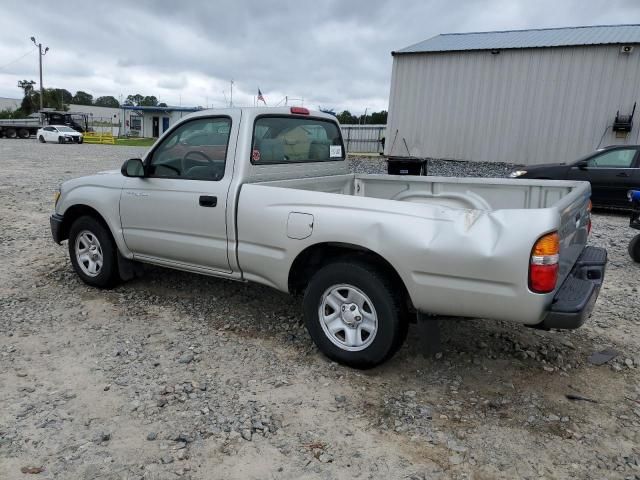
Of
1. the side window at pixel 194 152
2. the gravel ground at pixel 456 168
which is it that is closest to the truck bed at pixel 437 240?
the side window at pixel 194 152

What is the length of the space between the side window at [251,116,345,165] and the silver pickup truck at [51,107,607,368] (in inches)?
0.5

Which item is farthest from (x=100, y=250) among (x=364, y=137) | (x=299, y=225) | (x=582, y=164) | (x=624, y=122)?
(x=364, y=137)

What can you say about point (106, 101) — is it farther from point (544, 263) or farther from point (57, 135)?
point (544, 263)

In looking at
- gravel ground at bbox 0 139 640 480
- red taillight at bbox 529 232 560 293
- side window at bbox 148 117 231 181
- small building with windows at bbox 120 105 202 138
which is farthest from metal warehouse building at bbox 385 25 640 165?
small building with windows at bbox 120 105 202 138

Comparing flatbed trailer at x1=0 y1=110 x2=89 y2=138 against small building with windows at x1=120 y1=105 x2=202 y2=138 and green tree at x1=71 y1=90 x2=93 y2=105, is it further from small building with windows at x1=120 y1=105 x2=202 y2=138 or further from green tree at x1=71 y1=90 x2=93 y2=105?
green tree at x1=71 y1=90 x2=93 y2=105

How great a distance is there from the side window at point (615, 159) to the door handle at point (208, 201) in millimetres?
8637

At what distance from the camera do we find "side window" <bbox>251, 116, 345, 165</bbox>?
4.17 metres

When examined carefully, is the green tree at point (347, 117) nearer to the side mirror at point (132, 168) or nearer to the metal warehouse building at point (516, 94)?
the metal warehouse building at point (516, 94)

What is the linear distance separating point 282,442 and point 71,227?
3556 mm

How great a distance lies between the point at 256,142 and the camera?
4.11m

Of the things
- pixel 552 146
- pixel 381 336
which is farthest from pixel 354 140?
pixel 381 336

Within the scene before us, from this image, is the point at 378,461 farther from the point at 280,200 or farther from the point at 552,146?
the point at 552,146

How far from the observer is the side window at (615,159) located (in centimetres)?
966

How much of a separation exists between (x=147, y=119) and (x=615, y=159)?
48.2 m
